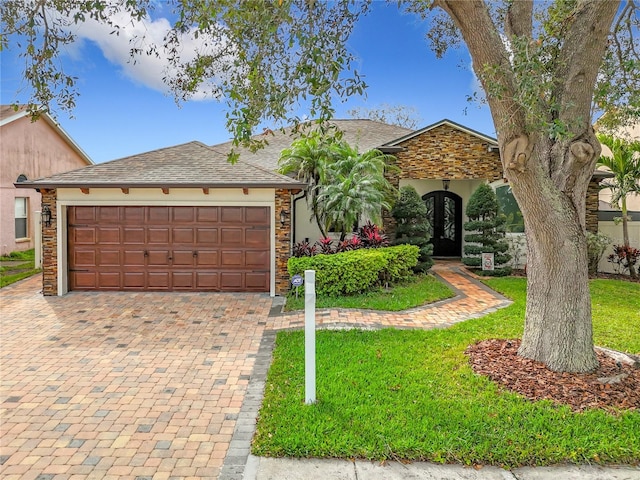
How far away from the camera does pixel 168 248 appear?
11.2 m

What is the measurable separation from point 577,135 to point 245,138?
3.76m

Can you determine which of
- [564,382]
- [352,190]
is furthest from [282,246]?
[564,382]

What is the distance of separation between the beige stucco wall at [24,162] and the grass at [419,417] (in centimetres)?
1423

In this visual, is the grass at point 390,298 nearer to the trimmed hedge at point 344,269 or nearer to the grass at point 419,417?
the trimmed hedge at point 344,269

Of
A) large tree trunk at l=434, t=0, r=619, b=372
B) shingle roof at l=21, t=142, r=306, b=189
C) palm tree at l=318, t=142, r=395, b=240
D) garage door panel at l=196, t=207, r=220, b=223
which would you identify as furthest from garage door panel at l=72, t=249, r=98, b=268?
large tree trunk at l=434, t=0, r=619, b=372

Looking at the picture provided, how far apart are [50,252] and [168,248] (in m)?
2.79

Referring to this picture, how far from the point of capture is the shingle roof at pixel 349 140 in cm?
1574

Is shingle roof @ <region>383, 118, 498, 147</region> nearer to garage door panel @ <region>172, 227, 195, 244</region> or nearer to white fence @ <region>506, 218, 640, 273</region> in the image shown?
white fence @ <region>506, 218, 640, 273</region>

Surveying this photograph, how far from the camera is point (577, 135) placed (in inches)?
201

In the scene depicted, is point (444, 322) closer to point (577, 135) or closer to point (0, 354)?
point (577, 135)

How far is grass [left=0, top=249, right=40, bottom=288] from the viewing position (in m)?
12.7

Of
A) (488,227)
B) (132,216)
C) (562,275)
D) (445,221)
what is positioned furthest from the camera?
(445,221)

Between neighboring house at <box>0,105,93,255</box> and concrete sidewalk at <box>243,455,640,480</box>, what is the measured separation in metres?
14.6

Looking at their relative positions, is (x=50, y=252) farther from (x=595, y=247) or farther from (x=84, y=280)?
(x=595, y=247)
